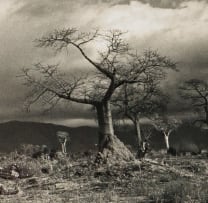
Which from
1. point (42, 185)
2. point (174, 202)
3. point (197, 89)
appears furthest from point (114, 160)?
point (197, 89)

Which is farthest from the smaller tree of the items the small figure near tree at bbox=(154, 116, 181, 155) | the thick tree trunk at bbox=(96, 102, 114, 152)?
the thick tree trunk at bbox=(96, 102, 114, 152)

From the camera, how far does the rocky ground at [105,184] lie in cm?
999

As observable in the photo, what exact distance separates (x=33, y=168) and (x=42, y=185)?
A: 11.8ft

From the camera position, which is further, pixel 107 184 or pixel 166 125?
pixel 166 125

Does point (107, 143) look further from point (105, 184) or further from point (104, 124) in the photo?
point (105, 184)

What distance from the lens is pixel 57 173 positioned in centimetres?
1602

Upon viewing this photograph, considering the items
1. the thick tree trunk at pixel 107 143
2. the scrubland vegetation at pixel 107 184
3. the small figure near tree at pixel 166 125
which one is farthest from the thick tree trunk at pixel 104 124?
the small figure near tree at pixel 166 125

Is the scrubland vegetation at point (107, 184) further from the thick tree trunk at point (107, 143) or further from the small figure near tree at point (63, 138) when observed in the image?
the small figure near tree at point (63, 138)

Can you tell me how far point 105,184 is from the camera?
42.1ft

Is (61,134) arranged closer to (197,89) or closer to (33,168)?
(197,89)

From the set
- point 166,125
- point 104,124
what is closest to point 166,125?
point 166,125

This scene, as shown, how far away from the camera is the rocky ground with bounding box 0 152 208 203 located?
32.8 feet

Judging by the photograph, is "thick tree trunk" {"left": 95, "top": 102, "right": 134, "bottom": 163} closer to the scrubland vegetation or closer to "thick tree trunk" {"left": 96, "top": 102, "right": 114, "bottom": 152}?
"thick tree trunk" {"left": 96, "top": 102, "right": 114, "bottom": 152}

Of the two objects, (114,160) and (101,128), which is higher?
(101,128)
